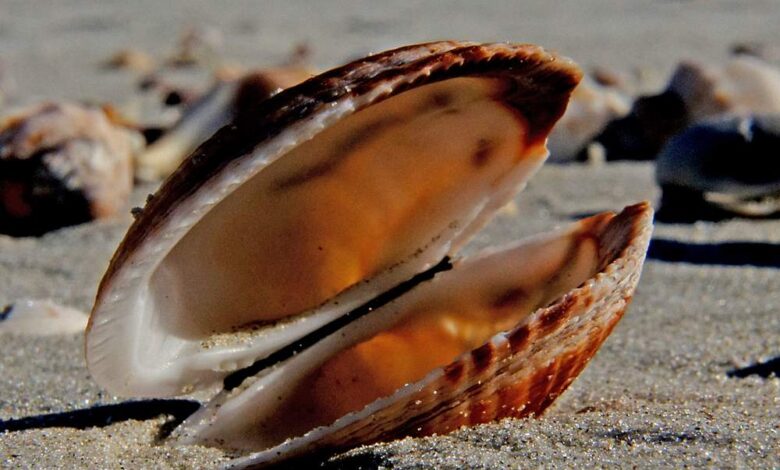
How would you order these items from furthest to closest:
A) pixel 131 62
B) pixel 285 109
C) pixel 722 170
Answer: pixel 131 62 → pixel 722 170 → pixel 285 109

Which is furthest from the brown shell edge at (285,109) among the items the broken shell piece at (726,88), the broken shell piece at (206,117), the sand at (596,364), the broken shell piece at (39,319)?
the broken shell piece at (726,88)

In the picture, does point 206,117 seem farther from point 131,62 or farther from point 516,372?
point 131,62

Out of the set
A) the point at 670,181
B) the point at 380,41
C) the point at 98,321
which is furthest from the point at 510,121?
the point at 380,41

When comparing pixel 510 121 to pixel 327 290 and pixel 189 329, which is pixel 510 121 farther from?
pixel 189 329

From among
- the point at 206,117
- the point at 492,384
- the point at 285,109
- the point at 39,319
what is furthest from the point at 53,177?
the point at 492,384

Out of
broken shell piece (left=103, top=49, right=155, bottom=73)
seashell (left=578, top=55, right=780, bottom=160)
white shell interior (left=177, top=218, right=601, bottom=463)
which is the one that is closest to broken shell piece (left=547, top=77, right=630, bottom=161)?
seashell (left=578, top=55, right=780, bottom=160)
